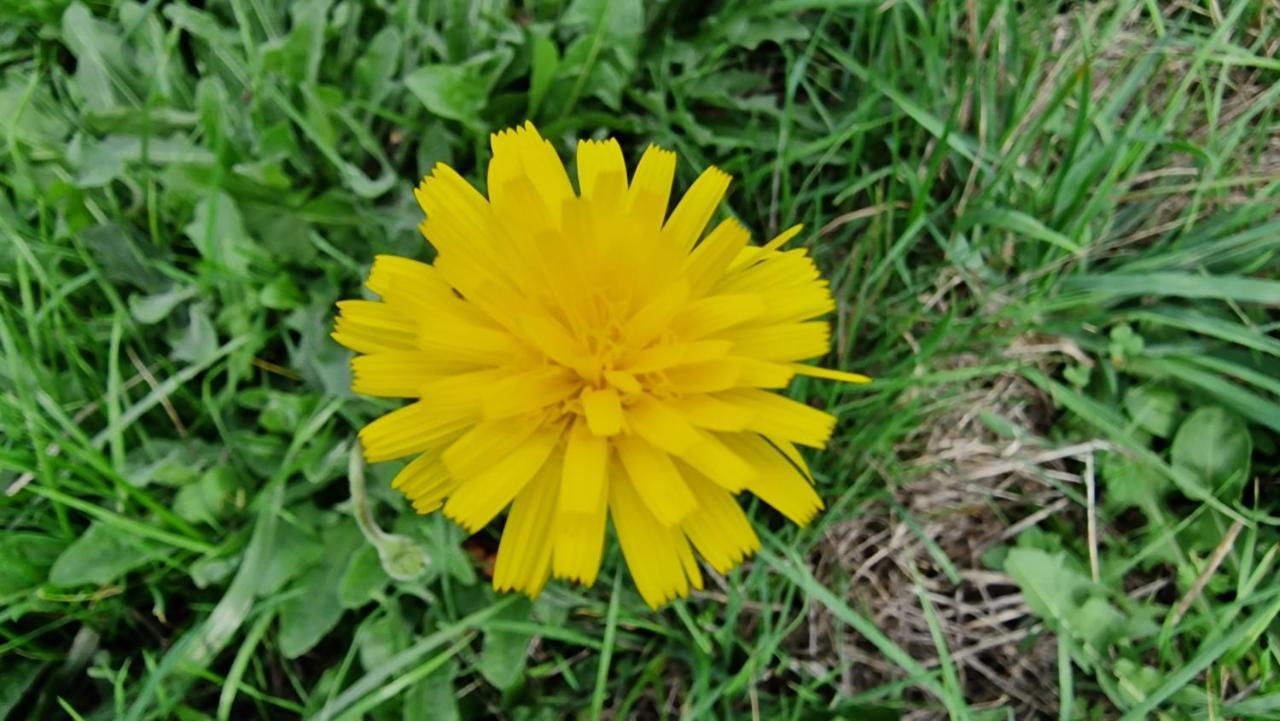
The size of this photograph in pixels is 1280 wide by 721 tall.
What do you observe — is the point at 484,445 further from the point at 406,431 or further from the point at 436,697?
the point at 436,697

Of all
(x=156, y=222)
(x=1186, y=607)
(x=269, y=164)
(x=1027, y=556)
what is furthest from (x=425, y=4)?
(x=1186, y=607)

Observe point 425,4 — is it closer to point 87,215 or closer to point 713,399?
point 87,215

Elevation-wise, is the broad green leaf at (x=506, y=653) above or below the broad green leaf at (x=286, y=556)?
below

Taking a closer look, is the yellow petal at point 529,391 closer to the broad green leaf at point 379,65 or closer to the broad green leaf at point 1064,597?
the broad green leaf at point 379,65

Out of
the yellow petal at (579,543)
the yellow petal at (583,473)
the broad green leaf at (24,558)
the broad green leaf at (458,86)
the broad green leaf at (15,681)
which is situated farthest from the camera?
the broad green leaf at (458,86)

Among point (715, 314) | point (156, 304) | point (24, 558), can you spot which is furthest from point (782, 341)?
point (24, 558)

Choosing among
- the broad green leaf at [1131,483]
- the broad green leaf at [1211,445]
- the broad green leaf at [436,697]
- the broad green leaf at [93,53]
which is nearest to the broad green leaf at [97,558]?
the broad green leaf at [436,697]
